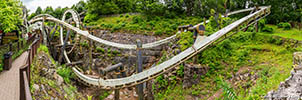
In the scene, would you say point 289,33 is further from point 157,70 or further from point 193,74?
point 157,70

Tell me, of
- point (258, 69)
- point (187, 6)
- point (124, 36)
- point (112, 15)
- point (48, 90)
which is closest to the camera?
point (48, 90)

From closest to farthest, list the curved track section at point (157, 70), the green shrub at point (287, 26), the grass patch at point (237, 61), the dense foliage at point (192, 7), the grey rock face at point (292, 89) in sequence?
the grey rock face at point (292, 89) < the grass patch at point (237, 61) < the curved track section at point (157, 70) < the green shrub at point (287, 26) < the dense foliage at point (192, 7)

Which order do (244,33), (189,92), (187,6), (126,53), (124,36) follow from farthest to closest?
(187,6)
(124,36)
(126,53)
(244,33)
(189,92)

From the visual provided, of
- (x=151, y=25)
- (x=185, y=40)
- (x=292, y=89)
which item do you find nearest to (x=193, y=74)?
(x=185, y=40)

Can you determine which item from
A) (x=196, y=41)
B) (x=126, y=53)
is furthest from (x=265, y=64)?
(x=126, y=53)

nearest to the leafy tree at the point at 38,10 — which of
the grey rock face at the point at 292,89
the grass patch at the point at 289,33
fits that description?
the grass patch at the point at 289,33

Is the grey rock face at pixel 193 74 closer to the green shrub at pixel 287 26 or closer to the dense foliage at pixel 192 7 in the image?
the dense foliage at pixel 192 7

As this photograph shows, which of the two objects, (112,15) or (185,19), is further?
(112,15)

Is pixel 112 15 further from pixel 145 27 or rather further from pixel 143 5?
pixel 145 27

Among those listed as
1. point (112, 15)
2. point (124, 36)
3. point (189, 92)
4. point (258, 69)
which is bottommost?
point (189, 92)

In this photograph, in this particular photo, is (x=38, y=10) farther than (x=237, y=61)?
Yes

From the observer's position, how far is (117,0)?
2427 cm

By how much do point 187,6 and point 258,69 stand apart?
1279 cm

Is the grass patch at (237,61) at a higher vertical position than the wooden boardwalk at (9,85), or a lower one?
lower
